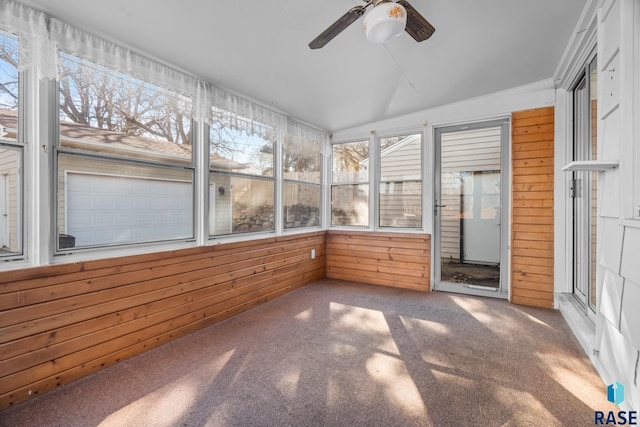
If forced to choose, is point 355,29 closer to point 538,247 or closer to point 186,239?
point 186,239

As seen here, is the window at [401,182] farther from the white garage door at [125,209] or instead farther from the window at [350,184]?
the white garage door at [125,209]

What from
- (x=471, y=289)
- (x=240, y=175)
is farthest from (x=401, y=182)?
(x=240, y=175)

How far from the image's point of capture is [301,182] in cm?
424

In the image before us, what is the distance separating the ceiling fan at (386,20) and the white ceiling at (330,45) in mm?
369

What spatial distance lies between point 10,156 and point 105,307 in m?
1.09

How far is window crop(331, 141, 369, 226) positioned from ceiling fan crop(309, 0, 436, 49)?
110 inches

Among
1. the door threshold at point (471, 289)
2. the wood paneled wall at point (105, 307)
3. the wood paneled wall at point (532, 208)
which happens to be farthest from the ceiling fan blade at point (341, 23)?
the door threshold at point (471, 289)

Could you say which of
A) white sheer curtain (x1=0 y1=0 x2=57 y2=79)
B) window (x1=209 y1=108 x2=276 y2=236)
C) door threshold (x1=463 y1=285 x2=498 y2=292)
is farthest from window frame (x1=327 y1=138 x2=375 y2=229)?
white sheer curtain (x1=0 y1=0 x2=57 y2=79)

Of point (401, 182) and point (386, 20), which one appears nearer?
point (386, 20)

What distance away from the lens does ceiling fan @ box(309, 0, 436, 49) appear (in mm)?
1436

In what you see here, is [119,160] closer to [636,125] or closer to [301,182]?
[301,182]

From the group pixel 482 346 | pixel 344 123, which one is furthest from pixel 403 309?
pixel 344 123

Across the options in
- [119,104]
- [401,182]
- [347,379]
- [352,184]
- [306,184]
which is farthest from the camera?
[352,184]

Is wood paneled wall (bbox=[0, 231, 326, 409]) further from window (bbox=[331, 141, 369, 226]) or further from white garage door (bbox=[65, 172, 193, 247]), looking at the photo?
window (bbox=[331, 141, 369, 226])
